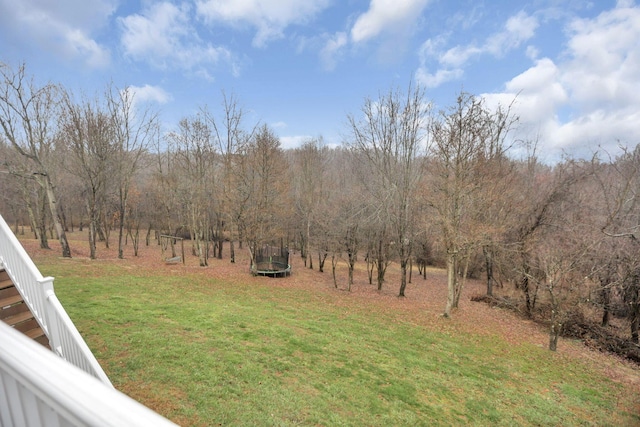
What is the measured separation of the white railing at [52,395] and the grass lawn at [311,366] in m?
3.43

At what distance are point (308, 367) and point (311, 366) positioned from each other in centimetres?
10

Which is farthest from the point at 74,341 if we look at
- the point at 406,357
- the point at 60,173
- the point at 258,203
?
the point at 60,173

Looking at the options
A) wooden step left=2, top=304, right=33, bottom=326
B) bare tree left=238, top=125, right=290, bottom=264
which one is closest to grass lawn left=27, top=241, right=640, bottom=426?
wooden step left=2, top=304, right=33, bottom=326

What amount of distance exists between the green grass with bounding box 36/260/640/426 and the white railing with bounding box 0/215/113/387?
1198 mm

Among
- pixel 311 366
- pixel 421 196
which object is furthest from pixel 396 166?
pixel 311 366

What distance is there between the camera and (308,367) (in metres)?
5.78

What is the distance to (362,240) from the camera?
16328 millimetres

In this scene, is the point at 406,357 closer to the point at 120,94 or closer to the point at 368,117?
the point at 368,117

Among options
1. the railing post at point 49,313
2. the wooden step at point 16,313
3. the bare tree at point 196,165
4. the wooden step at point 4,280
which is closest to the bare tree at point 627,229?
the railing post at point 49,313

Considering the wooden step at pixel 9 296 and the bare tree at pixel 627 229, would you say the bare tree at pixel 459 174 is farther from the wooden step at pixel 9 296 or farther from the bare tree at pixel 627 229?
the wooden step at pixel 9 296

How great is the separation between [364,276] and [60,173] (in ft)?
82.1

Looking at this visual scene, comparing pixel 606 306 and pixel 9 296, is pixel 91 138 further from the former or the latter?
pixel 606 306

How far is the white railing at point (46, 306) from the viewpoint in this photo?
130 inches

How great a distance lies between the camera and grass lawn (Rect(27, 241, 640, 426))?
445 centimetres
